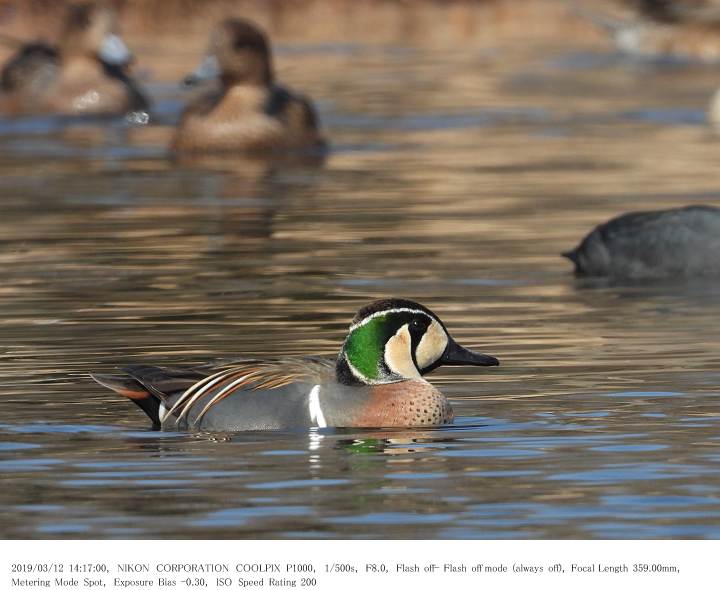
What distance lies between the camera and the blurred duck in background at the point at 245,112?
79.2 feet

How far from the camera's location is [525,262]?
16.0 meters

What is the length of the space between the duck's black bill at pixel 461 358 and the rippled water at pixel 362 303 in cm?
25

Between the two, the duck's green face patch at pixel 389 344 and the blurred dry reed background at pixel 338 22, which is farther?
the blurred dry reed background at pixel 338 22

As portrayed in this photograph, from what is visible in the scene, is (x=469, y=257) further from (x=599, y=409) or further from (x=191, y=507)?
(x=191, y=507)

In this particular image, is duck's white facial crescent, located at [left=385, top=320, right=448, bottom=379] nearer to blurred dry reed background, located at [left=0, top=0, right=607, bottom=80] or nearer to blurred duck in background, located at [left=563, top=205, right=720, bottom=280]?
blurred duck in background, located at [left=563, top=205, right=720, bottom=280]

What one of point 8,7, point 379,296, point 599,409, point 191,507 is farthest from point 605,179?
point 8,7

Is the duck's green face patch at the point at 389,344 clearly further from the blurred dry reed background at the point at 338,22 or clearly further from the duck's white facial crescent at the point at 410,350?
the blurred dry reed background at the point at 338,22

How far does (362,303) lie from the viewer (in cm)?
1409

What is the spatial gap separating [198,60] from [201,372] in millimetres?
26949

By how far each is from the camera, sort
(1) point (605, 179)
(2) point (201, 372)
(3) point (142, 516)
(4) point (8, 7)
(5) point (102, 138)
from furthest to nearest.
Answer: (4) point (8, 7)
(5) point (102, 138)
(1) point (605, 179)
(2) point (201, 372)
(3) point (142, 516)

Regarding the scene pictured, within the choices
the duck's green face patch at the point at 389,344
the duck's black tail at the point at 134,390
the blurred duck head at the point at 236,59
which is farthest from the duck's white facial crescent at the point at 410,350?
the blurred duck head at the point at 236,59

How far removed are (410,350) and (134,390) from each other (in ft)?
3.92

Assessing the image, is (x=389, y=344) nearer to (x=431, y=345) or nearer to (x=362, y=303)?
(x=431, y=345)

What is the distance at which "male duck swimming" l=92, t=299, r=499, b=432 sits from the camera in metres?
10.0
